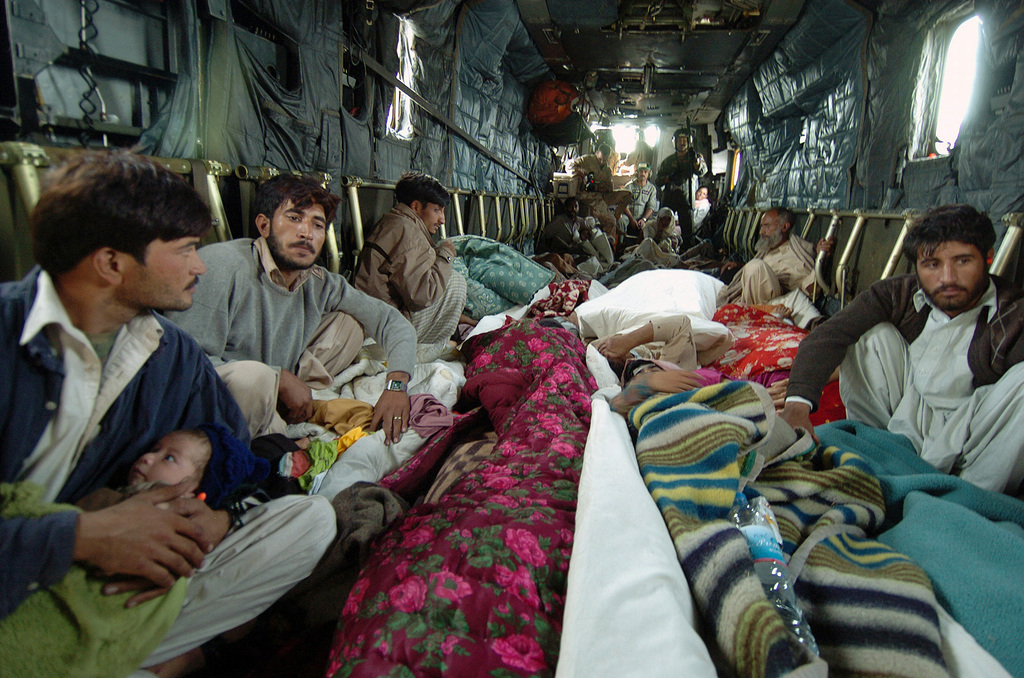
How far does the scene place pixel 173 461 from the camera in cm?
103

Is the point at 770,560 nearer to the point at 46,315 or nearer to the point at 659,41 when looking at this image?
the point at 46,315

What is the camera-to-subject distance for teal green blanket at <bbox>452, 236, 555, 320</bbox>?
337 centimetres

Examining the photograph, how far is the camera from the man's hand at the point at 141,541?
2.45 feet

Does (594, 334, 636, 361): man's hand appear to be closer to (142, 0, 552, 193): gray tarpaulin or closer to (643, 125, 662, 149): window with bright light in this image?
(142, 0, 552, 193): gray tarpaulin

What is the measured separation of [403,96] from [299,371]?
2345 mm

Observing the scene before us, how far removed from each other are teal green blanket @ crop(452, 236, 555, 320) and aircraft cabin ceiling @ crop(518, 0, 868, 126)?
2.68 meters

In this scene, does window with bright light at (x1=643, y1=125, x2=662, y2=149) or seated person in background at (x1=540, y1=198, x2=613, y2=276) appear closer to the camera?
seated person in background at (x1=540, y1=198, x2=613, y2=276)

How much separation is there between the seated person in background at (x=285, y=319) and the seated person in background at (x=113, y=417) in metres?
0.52

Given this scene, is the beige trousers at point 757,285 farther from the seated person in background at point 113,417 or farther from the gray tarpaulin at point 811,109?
the seated person in background at point 113,417

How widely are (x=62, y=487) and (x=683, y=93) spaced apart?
9.09 metres

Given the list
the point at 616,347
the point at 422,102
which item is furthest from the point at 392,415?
the point at 422,102

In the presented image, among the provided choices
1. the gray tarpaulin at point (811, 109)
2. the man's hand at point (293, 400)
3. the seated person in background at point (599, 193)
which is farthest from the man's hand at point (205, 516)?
the seated person in background at point (599, 193)

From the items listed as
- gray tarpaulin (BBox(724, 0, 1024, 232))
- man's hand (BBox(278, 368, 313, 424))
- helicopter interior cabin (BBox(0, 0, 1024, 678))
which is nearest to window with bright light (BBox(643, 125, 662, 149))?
gray tarpaulin (BBox(724, 0, 1024, 232))

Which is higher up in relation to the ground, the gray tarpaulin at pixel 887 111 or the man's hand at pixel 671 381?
the gray tarpaulin at pixel 887 111
